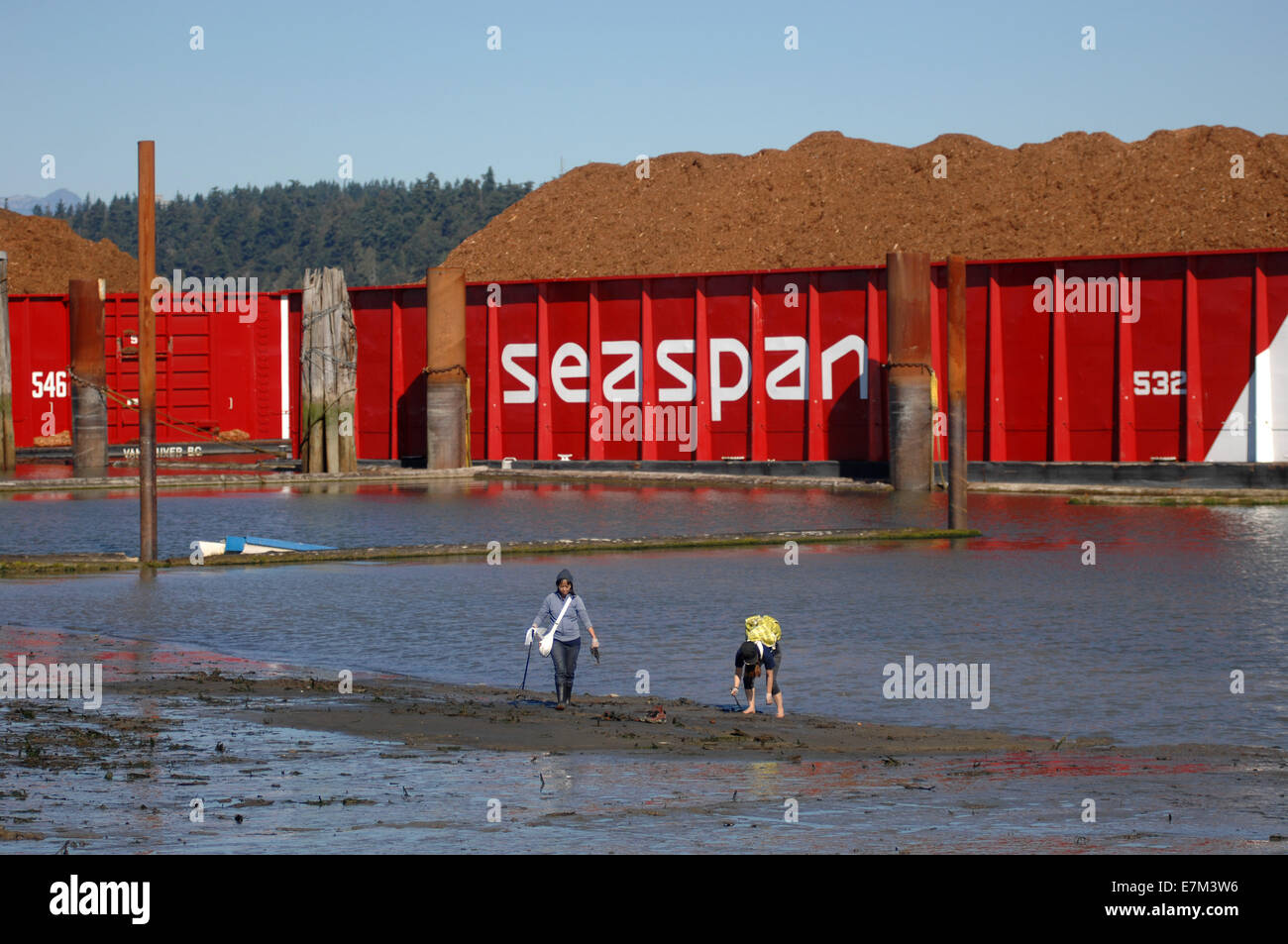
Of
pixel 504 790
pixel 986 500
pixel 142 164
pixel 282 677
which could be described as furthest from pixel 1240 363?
pixel 504 790

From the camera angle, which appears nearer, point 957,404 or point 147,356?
point 147,356

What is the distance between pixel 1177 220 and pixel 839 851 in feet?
208

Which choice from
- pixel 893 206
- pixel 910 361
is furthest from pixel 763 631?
pixel 893 206

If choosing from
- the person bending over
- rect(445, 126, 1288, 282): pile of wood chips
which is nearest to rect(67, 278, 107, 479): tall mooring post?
the person bending over

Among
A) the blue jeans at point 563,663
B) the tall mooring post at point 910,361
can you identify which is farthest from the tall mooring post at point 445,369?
the blue jeans at point 563,663

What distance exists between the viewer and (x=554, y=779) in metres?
9.51

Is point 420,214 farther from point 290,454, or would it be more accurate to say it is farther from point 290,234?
point 290,454

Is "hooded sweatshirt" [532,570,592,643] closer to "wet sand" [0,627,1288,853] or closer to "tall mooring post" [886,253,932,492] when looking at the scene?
"wet sand" [0,627,1288,853]

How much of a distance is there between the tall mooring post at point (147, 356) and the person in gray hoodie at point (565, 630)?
928 cm

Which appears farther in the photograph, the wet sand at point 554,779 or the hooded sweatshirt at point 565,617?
the hooded sweatshirt at point 565,617

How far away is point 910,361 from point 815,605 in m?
13.6

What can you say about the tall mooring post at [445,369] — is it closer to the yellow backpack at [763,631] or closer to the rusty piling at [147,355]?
the rusty piling at [147,355]

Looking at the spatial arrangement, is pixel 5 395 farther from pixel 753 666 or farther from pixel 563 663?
pixel 753 666

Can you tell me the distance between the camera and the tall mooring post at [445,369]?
3506 centimetres
